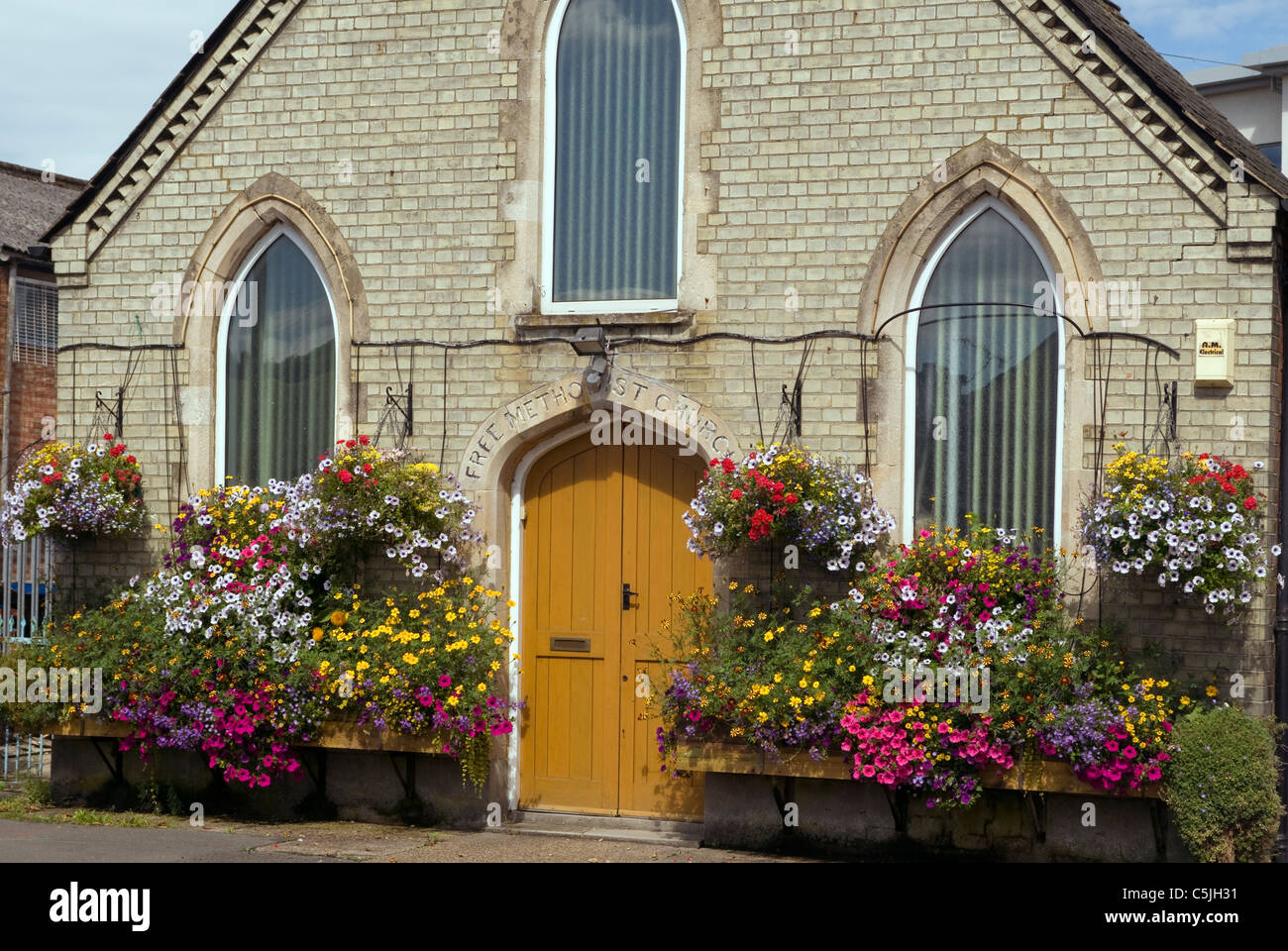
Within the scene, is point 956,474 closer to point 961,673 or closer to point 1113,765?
point 961,673

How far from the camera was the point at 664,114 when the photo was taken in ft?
34.3

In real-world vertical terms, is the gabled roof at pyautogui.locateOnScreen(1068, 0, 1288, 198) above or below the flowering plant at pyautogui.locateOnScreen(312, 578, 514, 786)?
above

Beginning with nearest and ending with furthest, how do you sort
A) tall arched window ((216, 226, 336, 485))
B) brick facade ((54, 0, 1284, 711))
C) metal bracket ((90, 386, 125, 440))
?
brick facade ((54, 0, 1284, 711)) < tall arched window ((216, 226, 336, 485)) < metal bracket ((90, 386, 125, 440))

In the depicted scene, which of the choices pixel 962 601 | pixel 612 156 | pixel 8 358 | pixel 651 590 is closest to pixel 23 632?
pixel 651 590

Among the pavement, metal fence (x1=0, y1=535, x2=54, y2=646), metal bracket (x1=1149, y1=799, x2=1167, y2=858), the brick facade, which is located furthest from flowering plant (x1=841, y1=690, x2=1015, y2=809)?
metal fence (x1=0, y1=535, x2=54, y2=646)

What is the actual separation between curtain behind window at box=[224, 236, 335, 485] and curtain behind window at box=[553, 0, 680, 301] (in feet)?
6.33

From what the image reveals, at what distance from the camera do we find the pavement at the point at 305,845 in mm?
9070

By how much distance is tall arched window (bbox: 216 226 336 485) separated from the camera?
11188mm

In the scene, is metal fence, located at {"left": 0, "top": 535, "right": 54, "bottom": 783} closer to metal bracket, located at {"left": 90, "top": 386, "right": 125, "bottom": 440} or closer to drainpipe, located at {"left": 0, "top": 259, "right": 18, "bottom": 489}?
metal bracket, located at {"left": 90, "top": 386, "right": 125, "bottom": 440}

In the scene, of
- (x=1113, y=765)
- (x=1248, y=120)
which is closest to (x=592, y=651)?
(x=1113, y=765)

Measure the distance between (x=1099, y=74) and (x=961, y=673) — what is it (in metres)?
3.78

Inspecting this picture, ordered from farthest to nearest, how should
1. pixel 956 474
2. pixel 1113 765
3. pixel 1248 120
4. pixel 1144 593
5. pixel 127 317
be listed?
pixel 1248 120 → pixel 127 317 → pixel 956 474 → pixel 1144 593 → pixel 1113 765

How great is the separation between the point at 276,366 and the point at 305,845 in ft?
12.0

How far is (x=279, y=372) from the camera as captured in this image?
11.3 metres
